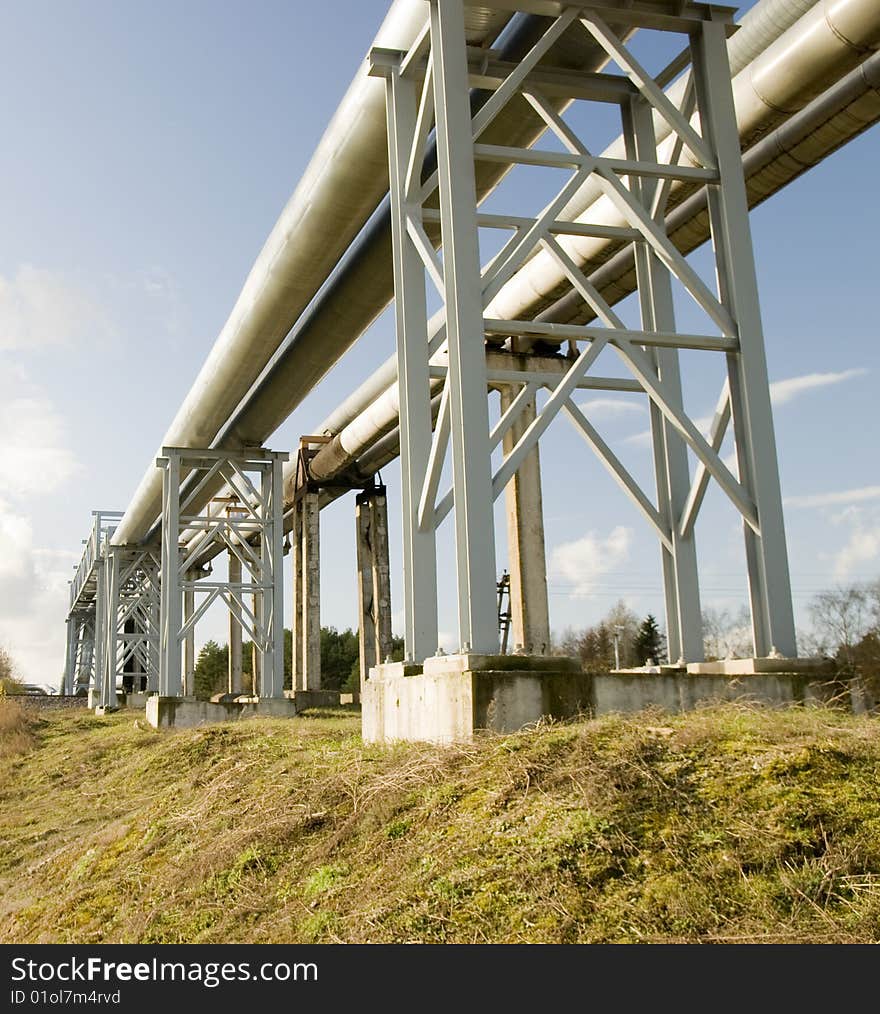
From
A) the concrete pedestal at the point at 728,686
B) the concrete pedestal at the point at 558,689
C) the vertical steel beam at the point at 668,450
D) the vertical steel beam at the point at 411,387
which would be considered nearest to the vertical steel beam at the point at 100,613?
the vertical steel beam at the point at 411,387

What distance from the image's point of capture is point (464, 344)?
20.7ft

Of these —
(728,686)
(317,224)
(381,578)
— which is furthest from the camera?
(381,578)

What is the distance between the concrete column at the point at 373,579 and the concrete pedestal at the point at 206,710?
433cm

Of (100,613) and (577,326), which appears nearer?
(577,326)

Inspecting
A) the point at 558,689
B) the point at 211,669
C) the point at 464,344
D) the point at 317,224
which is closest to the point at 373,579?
the point at 317,224

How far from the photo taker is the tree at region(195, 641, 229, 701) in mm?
→ 58188

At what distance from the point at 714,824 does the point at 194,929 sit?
2.57 metres

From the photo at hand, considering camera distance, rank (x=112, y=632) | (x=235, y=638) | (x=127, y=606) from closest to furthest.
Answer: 1. (x=112, y=632)
2. (x=235, y=638)
3. (x=127, y=606)

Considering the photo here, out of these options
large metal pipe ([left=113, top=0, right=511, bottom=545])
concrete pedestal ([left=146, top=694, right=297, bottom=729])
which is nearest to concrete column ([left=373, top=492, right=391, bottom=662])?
concrete pedestal ([left=146, top=694, right=297, bottom=729])

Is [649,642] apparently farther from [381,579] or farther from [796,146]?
[796,146]

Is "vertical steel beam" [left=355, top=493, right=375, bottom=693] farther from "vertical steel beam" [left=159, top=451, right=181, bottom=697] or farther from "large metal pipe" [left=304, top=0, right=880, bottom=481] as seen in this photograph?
"large metal pipe" [left=304, top=0, right=880, bottom=481]

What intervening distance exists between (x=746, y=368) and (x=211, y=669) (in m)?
58.3

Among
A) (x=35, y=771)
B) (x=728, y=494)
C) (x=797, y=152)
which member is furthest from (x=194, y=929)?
(x=35, y=771)

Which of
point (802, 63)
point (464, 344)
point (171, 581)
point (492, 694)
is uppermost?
point (802, 63)
